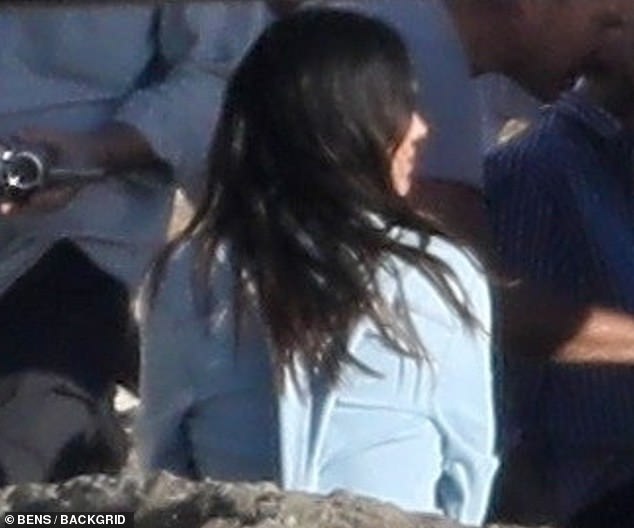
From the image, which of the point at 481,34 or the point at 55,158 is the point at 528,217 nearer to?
the point at 481,34

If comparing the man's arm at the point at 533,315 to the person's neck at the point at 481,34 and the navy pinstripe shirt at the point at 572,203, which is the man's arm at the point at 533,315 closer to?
the navy pinstripe shirt at the point at 572,203

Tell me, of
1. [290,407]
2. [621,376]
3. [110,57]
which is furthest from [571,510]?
[110,57]

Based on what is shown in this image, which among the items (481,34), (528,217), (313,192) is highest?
(481,34)

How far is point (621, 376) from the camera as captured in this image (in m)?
4.86

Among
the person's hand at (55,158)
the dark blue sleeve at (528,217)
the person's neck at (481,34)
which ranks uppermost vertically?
the person's neck at (481,34)

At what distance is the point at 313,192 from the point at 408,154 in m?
0.16

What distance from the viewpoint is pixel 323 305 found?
455 cm

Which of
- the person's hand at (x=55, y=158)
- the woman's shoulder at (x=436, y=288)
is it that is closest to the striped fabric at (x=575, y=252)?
the woman's shoulder at (x=436, y=288)

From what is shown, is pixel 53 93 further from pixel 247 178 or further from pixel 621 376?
pixel 621 376

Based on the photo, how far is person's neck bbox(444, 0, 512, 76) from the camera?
4738 mm

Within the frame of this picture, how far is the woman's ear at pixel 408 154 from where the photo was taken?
464 centimetres

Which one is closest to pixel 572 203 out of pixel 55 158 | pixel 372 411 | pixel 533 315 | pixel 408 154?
pixel 533 315

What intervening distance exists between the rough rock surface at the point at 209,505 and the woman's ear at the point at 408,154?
57cm

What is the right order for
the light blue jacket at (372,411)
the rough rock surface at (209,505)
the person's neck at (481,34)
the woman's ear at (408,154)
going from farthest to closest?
the person's neck at (481,34) < the woman's ear at (408,154) < the light blue jacket at (372,411) < the rough rock surface at (209,505)
